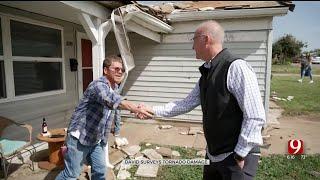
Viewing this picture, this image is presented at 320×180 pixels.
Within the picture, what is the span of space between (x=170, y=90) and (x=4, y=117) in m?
4.55

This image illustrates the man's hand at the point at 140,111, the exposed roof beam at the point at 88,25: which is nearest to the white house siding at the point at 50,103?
the exposed roof beam at the point at 88,25

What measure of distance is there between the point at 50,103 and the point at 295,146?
5.42 meters

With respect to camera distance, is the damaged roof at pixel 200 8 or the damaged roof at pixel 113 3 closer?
the damaged roof at pixel 113 3

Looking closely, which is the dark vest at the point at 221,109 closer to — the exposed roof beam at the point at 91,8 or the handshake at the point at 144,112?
the handshake at the point at 144,112

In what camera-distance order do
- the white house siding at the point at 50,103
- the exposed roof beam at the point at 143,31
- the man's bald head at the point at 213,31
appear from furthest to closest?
the exposed roof beam at the point at 143,31 < the white house siding at the point at 50,103 < the man's bald head at the point at 213,31

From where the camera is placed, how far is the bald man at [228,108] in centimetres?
218

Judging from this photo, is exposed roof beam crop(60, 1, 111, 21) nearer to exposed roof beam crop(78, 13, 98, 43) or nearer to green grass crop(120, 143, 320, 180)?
exposed roof beam crop(78, 13, 98, 43)

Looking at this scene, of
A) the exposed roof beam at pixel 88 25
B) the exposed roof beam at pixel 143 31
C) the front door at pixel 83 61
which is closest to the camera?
the exposed roof beam at pixel 88 25

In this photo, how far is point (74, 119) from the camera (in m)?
3.07

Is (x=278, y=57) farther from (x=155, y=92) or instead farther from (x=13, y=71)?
(x=13, y=71)

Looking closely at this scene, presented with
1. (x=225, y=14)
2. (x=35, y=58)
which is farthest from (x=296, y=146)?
(x=35, y=58)

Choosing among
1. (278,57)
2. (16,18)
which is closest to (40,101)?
(16,18)

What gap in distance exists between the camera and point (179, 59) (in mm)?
8062

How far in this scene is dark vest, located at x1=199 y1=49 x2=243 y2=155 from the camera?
2283 millimetres
